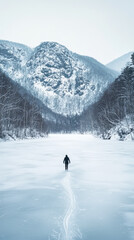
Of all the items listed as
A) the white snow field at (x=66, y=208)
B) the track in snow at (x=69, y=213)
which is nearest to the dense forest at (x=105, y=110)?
the white snow field at (x=66, y=208)

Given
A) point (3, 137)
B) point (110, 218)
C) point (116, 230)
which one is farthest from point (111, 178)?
point (3, 137)

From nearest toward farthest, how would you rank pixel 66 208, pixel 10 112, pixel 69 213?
pixel 69 213 < pixel 66 208 < pixel 10 112

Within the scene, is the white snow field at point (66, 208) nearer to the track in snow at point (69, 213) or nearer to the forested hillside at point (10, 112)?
the track in snow at point (69, 213)

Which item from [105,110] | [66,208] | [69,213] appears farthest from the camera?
[105,110]

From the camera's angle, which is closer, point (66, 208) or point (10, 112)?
point (66, 208)

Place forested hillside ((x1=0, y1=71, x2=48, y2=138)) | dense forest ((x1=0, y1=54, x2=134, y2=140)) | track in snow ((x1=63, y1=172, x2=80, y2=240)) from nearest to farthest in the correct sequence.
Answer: track in snow ((x1=63, y1=172, x2=80, y2=240)) → forested hillside ((x1=0, y1=71, x2=48, y2=138)) → dense forest ((x1=0, y1=54, x2=134, y2=140))

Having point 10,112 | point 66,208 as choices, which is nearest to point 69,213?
point 66,208

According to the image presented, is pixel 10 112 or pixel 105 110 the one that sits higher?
pixel 105 110

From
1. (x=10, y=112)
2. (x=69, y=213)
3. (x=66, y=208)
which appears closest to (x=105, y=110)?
(x=10, y=112)

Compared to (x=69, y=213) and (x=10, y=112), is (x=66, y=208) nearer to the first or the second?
(x=69, y=213)

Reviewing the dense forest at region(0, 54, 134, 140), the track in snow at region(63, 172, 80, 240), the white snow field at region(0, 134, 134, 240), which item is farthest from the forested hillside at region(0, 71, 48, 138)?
the track in snow at region(63, 172, 80, 240)

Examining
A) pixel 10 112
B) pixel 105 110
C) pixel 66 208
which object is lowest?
pixel 66 208

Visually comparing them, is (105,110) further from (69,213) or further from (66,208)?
(69,213)

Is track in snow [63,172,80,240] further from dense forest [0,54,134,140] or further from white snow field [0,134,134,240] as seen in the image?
dense forest [0,54,134,140]
